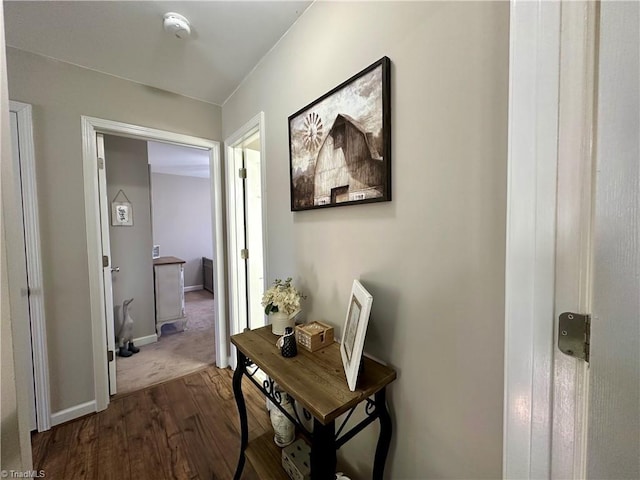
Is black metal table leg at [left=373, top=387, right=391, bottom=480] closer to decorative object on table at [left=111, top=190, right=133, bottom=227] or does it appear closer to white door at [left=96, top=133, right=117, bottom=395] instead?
white door at [left=96, top=133, right=117, bottom=395]

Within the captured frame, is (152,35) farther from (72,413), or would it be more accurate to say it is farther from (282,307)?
(72,413)

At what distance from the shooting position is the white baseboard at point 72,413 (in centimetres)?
170

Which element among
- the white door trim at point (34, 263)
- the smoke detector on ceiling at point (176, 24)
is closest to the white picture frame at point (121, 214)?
the white door trim at point (34, 263)

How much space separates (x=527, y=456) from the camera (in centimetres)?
58

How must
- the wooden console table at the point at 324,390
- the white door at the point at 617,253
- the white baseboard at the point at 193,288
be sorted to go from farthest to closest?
the white baseboard at the point at 193,288, the wooden console table at the point at 324,390, the white door at the point at 617,253

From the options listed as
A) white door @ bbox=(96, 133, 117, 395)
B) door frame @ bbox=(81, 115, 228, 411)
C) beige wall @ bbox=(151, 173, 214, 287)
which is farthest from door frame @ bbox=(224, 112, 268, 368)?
beige wall @ bbox=(151, 173, 214, 287)

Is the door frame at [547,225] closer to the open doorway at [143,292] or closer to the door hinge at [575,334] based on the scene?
the door hinge at [575,334]

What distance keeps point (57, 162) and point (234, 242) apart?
1.25m

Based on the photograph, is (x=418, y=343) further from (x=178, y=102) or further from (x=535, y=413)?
(x=178, y=102)

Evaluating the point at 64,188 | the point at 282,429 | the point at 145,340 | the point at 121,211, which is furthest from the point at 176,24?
the point at 145,340

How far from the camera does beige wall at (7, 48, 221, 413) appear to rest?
161cm

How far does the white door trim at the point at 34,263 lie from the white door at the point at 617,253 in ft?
8.44

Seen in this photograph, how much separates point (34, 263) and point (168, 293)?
1.63 metres

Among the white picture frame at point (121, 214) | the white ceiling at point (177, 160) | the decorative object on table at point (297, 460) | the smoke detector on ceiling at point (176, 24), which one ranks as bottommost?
the decorative object on table at point (297, 460)
